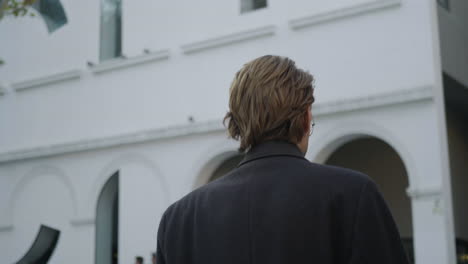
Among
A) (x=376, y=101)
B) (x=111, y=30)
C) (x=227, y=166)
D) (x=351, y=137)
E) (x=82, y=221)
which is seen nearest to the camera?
(x=376, y=101)

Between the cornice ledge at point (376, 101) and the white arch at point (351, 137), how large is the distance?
295 mm

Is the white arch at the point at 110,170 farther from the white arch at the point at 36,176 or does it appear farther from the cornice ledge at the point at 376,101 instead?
the cornice ledge at the point at 376,101

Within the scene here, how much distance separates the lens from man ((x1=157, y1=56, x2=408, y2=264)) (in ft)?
5.31

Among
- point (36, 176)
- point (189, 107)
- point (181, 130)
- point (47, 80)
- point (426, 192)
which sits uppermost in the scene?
point (47, 80)

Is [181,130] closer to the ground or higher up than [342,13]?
closer to the ground

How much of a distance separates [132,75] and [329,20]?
181 inches

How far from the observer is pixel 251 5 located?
14.9 metres

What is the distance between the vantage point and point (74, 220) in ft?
52.5

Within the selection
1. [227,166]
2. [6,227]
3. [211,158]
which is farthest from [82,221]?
[211,158]

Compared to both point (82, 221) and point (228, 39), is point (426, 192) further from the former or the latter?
point (82, 221)

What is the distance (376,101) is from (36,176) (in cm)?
815

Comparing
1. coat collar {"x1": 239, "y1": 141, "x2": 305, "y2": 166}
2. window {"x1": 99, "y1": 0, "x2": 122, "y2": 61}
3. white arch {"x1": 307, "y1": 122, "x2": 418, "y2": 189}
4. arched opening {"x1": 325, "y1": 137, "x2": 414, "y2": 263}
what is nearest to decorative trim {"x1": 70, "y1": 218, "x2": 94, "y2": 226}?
window {"x1": 99, "y1": 0, "x2": 122, "y2": 61}

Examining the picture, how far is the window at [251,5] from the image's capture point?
1484 centimetres

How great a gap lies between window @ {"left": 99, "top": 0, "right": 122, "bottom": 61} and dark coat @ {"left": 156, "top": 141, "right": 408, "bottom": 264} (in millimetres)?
14973
